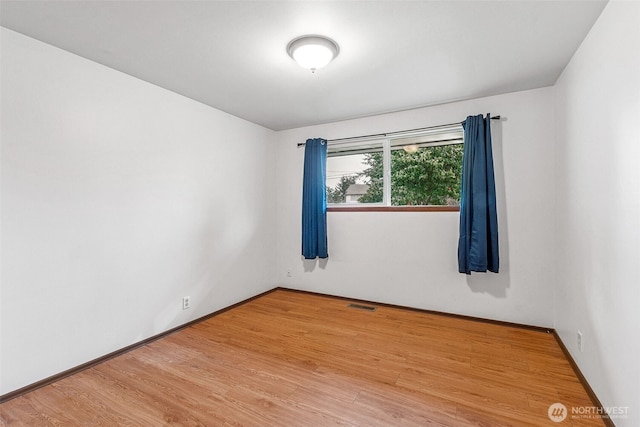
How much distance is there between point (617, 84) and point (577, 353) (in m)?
1.85

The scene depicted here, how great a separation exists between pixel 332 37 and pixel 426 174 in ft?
6.80

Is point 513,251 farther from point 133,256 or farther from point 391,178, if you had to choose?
point 133,256

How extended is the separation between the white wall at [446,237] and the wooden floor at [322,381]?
0.39 m

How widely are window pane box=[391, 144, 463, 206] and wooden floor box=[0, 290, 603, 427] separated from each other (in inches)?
56.6

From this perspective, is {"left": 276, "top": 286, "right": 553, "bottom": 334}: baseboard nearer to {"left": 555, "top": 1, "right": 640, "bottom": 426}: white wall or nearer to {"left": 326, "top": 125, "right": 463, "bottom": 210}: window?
{"left": 555, "top": 1, "right": 640, "bottom": 426}: white wall

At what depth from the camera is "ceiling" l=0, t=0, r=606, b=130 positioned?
1721mm

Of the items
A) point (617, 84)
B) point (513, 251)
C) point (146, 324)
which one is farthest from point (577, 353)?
point (146, 324)

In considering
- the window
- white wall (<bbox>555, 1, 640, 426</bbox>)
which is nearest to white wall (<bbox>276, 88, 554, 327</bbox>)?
the window

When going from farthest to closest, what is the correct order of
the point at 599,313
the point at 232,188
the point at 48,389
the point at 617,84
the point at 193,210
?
1. the point at 232,188
2. the point at 193,210
3. the point at 48,389
4. the point at 599,313
5. the point at 617,84

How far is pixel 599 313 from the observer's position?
A: 178 cm

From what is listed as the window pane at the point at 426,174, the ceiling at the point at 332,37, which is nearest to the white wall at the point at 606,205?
the ceiling at the point at 332,37

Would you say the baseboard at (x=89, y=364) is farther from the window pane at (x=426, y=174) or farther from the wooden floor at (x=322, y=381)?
the window pane at (x=426, y=174)

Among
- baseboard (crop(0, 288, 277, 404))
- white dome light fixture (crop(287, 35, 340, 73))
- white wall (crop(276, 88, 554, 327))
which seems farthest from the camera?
white wall (crop(276, 88, 554, 327))
